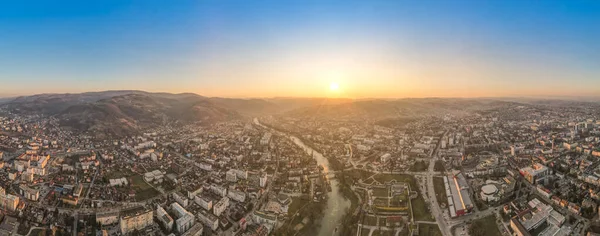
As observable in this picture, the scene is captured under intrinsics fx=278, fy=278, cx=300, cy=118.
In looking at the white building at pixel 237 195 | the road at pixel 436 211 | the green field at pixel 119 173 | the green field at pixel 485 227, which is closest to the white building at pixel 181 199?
the white building at pixel 237 195

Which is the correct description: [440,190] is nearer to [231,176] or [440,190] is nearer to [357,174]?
[357,174]

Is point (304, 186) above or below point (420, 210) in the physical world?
above

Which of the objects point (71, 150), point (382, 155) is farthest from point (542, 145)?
point (71, 150)

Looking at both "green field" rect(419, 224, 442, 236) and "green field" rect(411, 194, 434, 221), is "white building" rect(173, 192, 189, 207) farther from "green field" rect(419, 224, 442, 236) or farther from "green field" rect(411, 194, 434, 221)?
"green field" rect(411, 194, 434, 221)

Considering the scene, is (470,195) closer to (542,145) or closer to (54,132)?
(542,145)

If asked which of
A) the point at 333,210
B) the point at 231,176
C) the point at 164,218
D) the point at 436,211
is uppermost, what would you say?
the point at 231,176

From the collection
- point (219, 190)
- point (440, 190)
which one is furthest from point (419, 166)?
point (219, 190)
